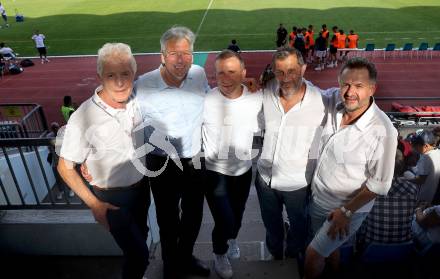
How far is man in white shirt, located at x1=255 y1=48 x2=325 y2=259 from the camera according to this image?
2.53 meters

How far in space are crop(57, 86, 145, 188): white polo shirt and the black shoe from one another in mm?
869

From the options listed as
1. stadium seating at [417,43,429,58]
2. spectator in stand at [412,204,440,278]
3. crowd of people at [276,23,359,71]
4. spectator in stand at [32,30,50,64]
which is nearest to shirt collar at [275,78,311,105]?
spectator in stand at [412,204,440,278]

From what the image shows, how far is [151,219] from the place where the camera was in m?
3.55

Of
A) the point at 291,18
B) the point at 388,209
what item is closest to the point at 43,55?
the point at 291,18

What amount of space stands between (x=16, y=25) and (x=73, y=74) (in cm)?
1252

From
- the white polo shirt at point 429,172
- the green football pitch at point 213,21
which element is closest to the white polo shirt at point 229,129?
the white polo shirt at point 429,172

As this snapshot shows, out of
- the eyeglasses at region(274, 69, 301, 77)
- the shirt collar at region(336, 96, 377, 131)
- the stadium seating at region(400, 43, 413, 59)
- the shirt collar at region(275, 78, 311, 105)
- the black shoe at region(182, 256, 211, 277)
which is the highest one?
the eyeglasses at region(274, 69, 301, 77)

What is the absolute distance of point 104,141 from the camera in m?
2.42

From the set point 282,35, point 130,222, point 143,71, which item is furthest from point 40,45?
point 130,222

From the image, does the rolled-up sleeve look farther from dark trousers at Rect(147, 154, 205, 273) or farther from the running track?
the running track

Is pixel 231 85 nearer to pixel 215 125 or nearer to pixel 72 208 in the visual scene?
pixel 215 125

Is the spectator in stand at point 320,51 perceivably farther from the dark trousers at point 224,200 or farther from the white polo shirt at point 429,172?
the dark trousers at point 224,200

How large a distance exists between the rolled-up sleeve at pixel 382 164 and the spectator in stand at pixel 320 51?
1293 centimetres

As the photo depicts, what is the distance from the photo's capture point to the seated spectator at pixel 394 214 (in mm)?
2799
